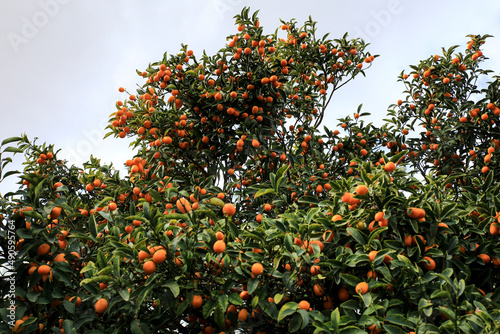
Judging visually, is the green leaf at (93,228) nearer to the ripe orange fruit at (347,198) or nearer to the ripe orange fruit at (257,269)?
the ripe orange fruit at (257,269)

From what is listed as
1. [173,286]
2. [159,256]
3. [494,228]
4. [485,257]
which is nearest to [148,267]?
[159,256]

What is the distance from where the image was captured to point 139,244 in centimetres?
222

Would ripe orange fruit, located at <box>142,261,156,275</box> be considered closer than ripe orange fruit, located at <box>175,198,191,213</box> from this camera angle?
Yes

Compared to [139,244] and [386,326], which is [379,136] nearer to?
[386,326]

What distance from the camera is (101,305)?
219 cm

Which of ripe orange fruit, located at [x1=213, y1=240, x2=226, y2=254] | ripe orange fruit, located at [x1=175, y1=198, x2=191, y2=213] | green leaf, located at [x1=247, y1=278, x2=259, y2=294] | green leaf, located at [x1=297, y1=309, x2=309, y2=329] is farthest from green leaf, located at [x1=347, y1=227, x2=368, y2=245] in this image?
ripe orange fruit, located at [x1=175, y1=198, x2=191, y2=213]

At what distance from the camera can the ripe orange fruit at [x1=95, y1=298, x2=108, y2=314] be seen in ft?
7.18

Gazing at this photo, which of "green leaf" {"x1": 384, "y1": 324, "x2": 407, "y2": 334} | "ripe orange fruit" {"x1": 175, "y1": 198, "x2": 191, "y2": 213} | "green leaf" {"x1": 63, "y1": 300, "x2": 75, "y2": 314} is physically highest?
"ripe orange fruit" {"x1": 175, "y1": 198, "x2": 191, "y2": 213}

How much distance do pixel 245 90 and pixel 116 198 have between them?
2.03m

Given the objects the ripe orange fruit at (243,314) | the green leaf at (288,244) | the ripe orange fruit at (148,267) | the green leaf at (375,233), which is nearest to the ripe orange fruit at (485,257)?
the green leaf at (375,233)

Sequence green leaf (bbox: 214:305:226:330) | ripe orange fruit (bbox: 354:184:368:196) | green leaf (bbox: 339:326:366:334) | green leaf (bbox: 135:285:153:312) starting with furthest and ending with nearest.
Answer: ripe orange fruit (bbox: 354:184:368:196)
green leaf (bbox: 214:305:226:330)
green leaf (bbox: 135:285:153:312)
green leaf (bbox: 339:326:366:334)

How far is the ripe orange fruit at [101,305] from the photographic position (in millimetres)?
2189

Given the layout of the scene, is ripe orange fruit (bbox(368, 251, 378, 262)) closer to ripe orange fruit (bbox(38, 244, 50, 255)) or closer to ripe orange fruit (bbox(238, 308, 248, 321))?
ripe orange fruit (bbox(238, 308, 248, 321))

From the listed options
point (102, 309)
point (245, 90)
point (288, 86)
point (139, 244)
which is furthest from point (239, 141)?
point (102, 309)
